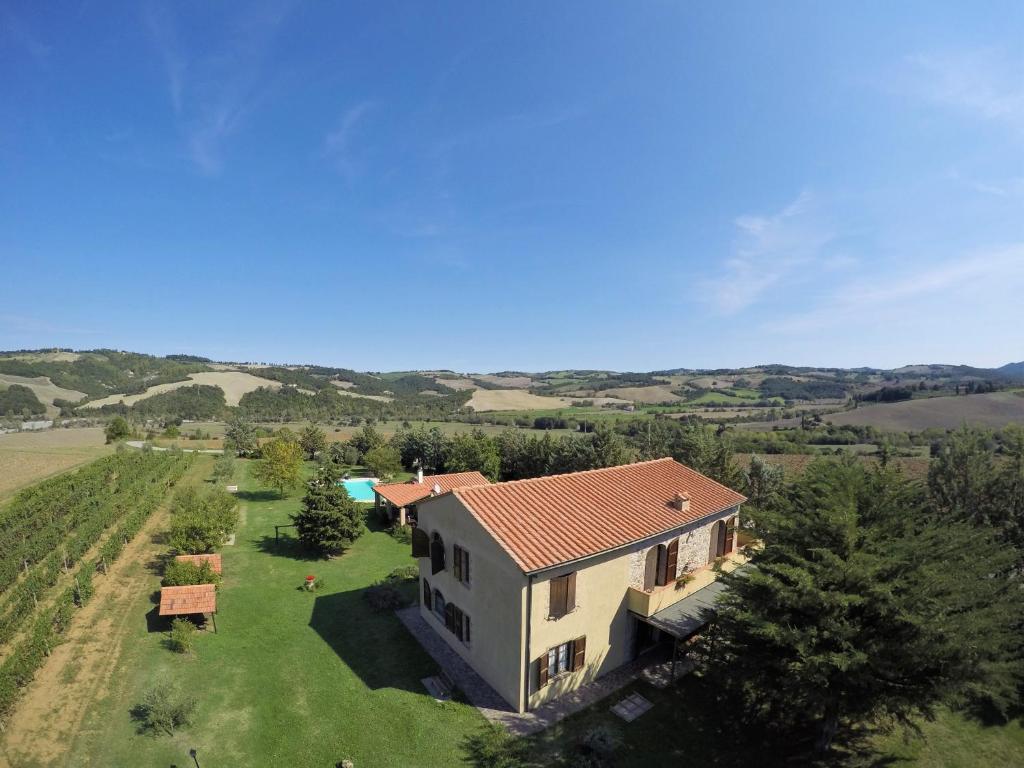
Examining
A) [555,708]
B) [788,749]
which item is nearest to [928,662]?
[788,749]

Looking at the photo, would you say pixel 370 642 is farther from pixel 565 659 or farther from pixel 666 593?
pixel 666 593

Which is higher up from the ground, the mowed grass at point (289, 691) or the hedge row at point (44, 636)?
the hedge row at point (44, 636)

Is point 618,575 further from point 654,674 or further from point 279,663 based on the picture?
point 279,663

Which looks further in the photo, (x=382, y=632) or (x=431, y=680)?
(x=382, y=632)

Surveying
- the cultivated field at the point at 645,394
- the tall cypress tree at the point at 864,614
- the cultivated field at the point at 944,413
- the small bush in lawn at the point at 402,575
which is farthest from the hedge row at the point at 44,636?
the cultivated field at the point at 645,394

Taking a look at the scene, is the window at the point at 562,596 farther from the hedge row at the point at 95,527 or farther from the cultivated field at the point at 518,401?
the cultivated field at the point at 518,401

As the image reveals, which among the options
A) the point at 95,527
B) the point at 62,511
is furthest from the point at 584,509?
the point at 62,511
